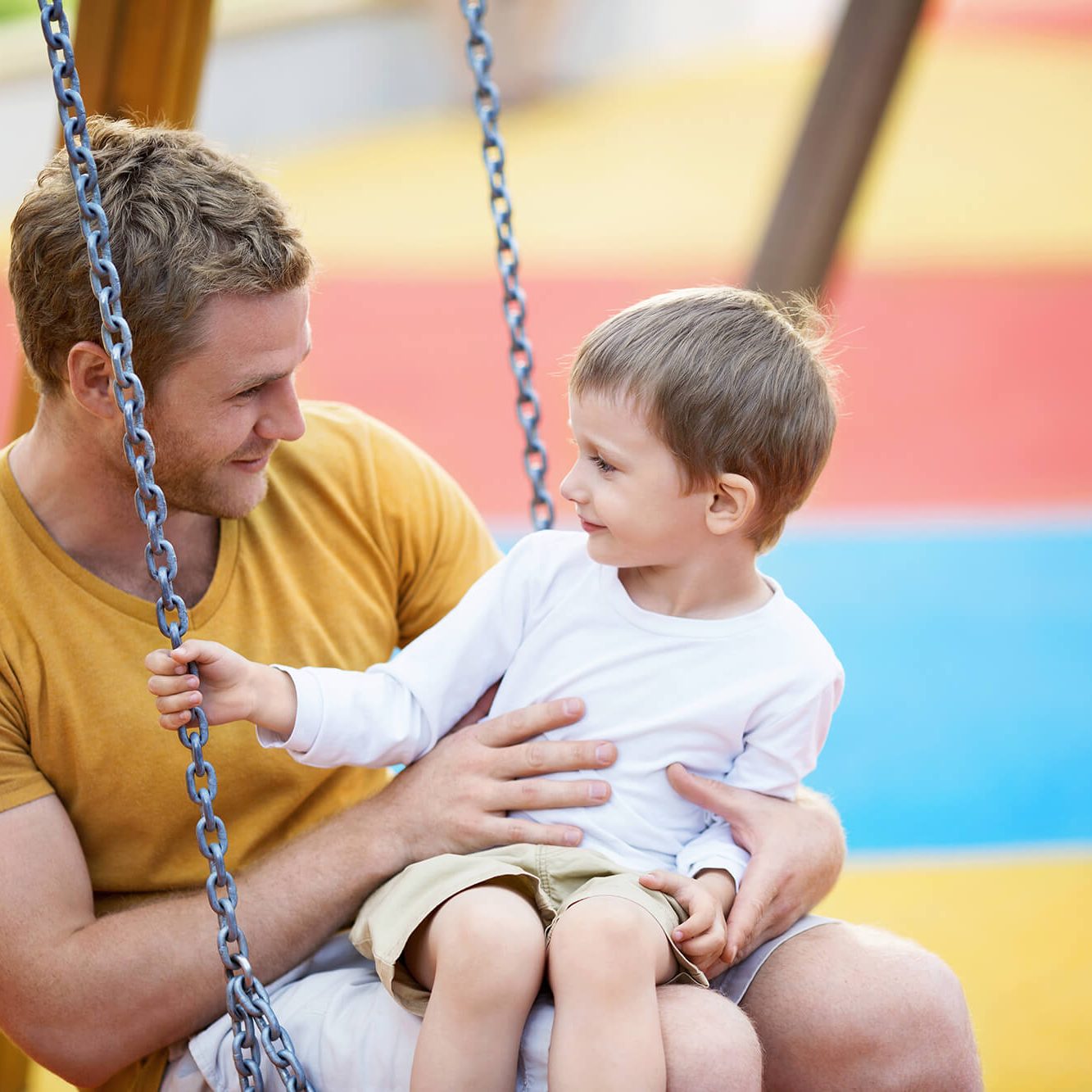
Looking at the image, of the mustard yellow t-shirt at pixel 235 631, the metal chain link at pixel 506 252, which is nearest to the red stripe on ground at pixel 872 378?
the mustard yellow t-shirt at pixel 235 631

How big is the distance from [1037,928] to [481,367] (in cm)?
633

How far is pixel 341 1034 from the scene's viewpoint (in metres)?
Result: 1.70

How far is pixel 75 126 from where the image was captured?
1506mm

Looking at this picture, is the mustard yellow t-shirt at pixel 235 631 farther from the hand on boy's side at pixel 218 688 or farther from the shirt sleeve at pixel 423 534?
the hand on boy's side at pixel 218 688

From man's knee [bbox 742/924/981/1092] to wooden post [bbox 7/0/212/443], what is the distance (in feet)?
4.72

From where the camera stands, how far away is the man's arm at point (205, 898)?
170 centimetres

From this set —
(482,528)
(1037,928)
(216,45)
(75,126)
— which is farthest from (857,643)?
(216,45)

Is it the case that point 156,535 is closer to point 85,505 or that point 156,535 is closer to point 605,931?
point 85,505

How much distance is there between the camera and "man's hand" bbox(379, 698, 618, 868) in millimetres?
1706

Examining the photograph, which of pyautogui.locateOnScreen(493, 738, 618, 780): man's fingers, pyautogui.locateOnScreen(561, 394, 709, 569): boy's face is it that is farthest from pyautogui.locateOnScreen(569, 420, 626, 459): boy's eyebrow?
pyautogui.locateOnScreen(493, 738, 618, 780): man's fingers

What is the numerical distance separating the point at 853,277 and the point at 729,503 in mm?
10014

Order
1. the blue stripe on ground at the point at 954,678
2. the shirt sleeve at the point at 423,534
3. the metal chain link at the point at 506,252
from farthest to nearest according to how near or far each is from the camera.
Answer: the blue stripe on ground at the point at 954,678
the shirt sleeve at the point at 423,534
the metal chain link at the point at 506,252

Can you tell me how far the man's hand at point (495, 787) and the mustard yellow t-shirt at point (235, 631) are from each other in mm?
230

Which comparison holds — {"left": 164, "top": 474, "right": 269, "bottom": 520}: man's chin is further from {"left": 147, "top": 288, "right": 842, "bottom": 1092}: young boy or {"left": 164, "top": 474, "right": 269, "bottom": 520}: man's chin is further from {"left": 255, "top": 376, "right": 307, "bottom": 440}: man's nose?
{"left": 147, "top": 288, "right": 842, "bottom": 1092}: young boy
